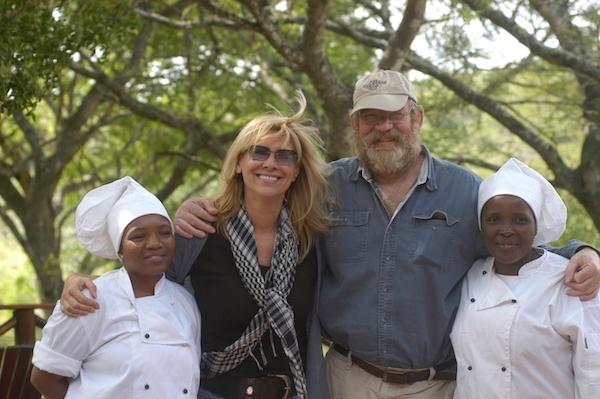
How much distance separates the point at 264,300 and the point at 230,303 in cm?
17

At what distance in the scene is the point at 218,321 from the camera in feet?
12.8

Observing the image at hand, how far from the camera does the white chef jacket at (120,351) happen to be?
3428 mm

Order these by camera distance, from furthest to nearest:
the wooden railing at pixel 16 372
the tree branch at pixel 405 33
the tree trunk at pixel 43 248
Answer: the tree trunk at pixel 43 248 < the tree branch at pixel 405 33 < the wooden railing at pixel 16 372

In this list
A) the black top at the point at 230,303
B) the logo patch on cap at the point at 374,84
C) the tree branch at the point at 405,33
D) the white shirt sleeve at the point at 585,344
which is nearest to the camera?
the white shirt sleeve at the point at 585,344

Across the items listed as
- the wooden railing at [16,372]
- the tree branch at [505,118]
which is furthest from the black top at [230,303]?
the tree branch at [505,118]

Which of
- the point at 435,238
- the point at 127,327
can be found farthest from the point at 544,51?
the point at 127,327

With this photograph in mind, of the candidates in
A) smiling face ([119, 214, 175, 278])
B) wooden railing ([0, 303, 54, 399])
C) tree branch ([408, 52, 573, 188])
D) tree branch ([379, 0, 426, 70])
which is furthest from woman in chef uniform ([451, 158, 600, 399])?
tree branch ([408, 52, 573, 188])

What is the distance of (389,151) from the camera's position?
13.7 ft

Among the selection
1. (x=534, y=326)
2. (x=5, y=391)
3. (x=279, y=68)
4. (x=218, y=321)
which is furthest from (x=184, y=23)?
(x=534, y=326)

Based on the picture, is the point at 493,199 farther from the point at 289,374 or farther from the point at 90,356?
the point at 90,356

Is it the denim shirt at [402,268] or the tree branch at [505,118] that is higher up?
the tree branch at [505,118]

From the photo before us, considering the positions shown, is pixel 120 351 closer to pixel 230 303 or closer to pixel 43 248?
pixel 230 303

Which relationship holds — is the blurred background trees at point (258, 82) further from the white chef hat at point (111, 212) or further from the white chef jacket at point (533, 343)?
the white chef jacket at point (533, 343)

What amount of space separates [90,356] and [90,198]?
70cm
